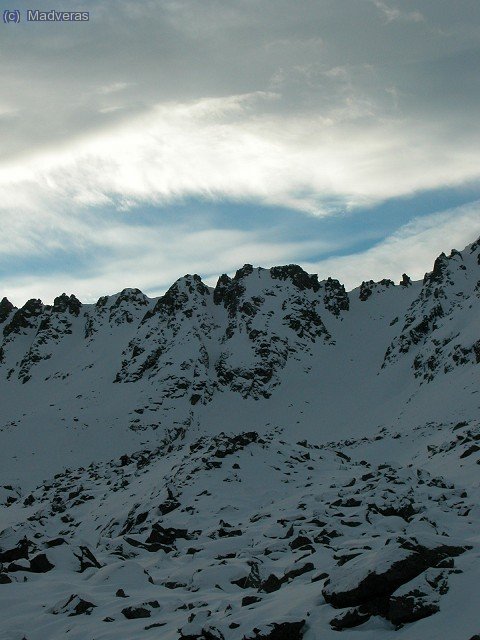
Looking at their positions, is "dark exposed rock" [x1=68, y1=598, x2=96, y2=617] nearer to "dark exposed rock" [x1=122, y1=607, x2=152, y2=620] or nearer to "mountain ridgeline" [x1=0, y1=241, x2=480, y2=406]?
"dark exposed rock" [x1=122, y1=607, x2=152, y2=620]

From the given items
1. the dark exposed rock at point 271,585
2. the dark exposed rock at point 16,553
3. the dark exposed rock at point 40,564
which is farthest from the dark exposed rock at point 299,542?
the dark exposed rock at point 16,553

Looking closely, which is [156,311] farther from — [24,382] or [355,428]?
[355,428]

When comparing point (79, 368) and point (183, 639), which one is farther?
point (79, 368)

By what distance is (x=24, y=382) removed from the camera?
7931 cm

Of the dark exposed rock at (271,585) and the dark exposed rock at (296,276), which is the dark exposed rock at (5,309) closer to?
the dark exposed rock at (296,276)

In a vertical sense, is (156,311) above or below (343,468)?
above

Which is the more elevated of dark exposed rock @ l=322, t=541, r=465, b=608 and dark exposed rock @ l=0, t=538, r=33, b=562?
dark exposed rock @ l=322, t=541, r=465, b=608

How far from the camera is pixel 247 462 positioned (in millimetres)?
24125

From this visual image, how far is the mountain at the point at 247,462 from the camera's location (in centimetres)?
820

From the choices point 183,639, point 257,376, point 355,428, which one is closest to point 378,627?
point 183,639

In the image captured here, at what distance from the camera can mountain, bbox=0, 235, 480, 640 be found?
26.9 ft

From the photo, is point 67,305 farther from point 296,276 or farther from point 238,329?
point 296,276

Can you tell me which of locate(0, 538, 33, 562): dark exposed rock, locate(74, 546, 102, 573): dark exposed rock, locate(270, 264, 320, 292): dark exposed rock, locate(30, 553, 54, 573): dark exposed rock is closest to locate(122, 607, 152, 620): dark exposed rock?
locate(74, 546, 102, 573): dark exposed rock

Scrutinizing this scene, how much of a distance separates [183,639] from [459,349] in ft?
160
